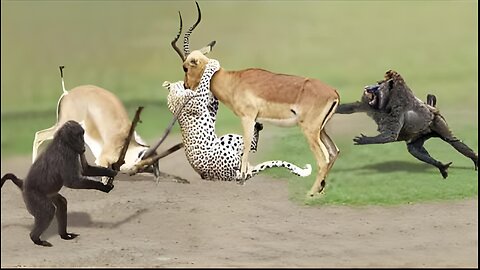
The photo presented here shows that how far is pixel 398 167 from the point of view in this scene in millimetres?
1975

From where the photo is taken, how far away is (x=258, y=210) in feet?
6.10

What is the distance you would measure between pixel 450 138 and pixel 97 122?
84cm

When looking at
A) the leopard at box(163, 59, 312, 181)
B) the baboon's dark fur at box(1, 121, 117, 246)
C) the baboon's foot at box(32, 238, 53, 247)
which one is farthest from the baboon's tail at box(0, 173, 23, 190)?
the leopard at box(163, 59, 312, 181)

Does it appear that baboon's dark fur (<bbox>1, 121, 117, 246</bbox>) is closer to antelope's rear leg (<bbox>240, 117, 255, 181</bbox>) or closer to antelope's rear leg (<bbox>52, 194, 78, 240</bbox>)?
antelope's rear leg (<bbox>52, 194, 78, 240</bbox>)

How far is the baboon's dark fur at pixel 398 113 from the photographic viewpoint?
193cm

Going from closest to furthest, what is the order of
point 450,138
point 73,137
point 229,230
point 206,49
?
point 73,137 < point 229,230 < point 206,49 < point 450,138

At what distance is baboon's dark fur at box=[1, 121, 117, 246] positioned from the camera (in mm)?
1701

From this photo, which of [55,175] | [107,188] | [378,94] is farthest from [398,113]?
[55,175]

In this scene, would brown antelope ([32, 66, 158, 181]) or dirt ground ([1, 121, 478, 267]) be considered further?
brown antelope ([32, 66, 158, 181])

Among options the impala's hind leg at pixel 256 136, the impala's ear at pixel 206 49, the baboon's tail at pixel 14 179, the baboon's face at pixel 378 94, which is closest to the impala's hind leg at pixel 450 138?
the baboon's face at pixel 378 94

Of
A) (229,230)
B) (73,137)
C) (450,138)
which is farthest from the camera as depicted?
(450,138)

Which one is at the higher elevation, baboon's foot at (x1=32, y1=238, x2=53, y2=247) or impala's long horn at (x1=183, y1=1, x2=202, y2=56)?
impala's long horn at (x1=183, y1=1, x2=202, y2=56)

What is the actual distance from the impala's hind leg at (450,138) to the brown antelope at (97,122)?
0.73m

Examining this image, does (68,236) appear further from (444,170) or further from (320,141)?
(444,170)
